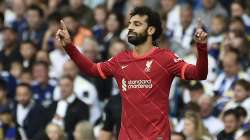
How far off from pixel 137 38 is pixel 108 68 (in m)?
0.51

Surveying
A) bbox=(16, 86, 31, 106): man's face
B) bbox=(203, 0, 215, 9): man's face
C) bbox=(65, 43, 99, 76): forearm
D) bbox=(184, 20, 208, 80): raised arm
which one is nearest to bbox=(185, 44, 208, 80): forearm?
bbox=(184, 20, 208, 80): raised arm

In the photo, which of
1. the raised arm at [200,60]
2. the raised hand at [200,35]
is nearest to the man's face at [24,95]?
the raised arm at [200,60]

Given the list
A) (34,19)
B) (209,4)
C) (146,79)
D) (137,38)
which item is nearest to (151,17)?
(137,38)

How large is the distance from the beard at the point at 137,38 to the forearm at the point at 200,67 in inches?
20.8

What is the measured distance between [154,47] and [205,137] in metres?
3.58

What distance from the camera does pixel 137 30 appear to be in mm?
9383

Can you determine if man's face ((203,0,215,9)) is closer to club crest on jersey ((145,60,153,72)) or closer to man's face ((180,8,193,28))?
man's face ((180,8,193,28))

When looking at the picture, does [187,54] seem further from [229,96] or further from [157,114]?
[157,114]

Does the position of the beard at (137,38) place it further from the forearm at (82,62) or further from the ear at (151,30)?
the forearm at (82,62)

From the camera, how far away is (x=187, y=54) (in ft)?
48.6

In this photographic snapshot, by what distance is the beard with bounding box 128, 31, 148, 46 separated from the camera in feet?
30.6

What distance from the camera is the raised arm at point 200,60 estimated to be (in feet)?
28.9

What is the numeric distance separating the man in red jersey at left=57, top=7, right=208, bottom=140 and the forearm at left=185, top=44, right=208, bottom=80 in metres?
0.04

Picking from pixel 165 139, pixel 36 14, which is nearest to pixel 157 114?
pixel 165 139
